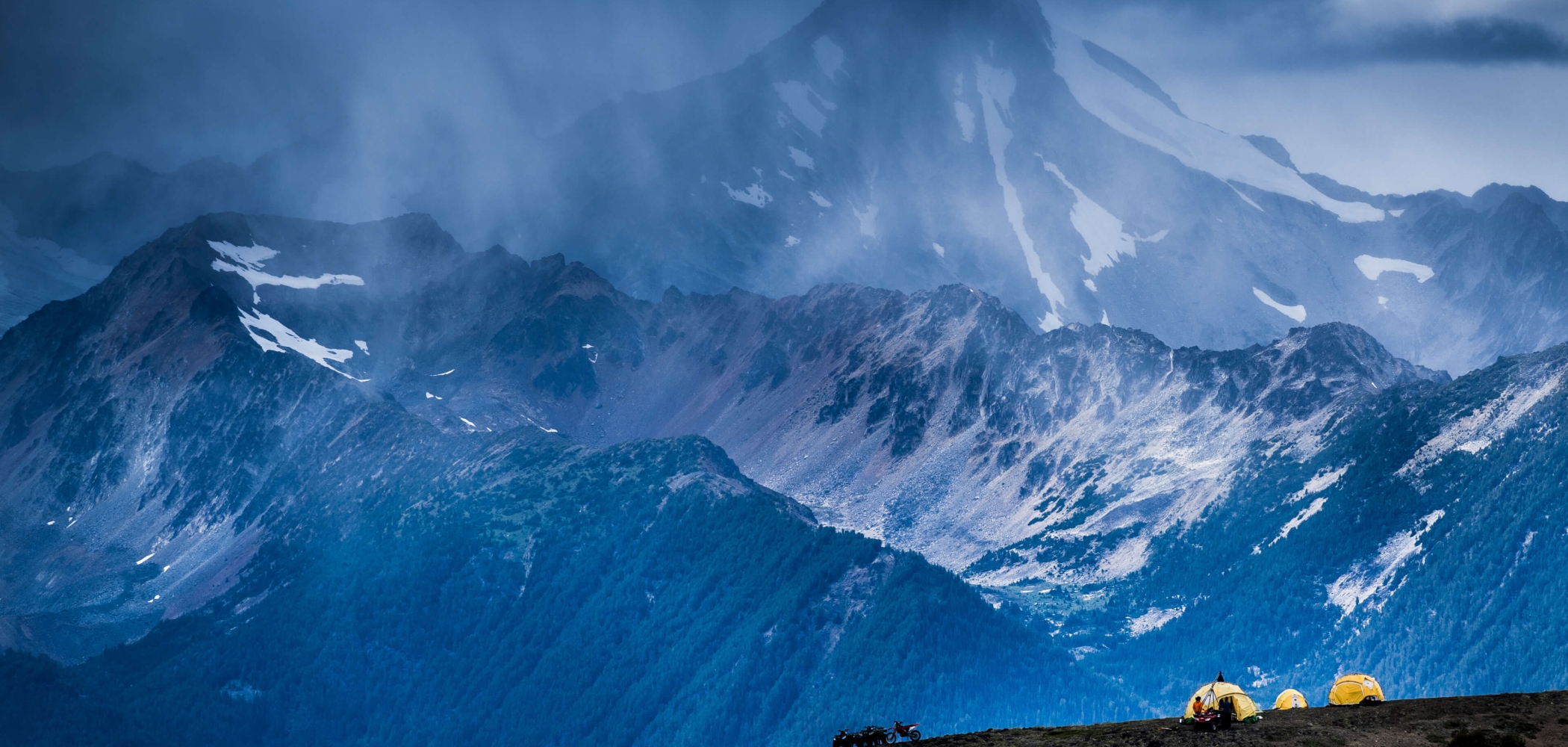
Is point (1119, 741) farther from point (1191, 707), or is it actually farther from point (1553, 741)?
point (1553, 741)

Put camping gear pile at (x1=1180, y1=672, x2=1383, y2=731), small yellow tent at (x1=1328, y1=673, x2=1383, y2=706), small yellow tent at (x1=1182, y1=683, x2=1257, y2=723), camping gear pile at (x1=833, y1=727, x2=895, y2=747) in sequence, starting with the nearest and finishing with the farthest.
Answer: camping gear pile at (x1=1180, y1=672, x2=1383, y2=731)
small yellow tent at (x1=1182, y1=683, x2=1257, y2=723)
camping gear pile at (x1=833, y1=727, x2=895, y2=747)
small yellow tent at (x1=1328, y1=673, x2=1383, y2=706)

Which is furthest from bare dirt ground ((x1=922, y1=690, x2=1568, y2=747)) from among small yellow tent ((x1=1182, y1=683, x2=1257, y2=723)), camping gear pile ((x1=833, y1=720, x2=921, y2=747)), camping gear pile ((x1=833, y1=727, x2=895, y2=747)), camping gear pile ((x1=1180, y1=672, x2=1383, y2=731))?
camping gear pile ((x1=833, y1=727, x2=895, y2=747))

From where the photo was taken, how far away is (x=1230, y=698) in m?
124

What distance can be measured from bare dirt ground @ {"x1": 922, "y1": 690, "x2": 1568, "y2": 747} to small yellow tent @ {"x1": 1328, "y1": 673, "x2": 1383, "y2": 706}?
11.7ft

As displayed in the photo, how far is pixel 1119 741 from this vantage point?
122 metres

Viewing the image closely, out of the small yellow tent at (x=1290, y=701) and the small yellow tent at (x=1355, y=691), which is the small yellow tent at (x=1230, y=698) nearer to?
the small yellow tent at (x=1290, y=701)

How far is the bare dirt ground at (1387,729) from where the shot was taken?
112562 mm

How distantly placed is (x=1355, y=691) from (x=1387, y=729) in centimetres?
1509

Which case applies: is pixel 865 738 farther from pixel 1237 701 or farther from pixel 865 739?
pixel 1237 701

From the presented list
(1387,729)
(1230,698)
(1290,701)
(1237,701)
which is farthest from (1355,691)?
(1387,729)

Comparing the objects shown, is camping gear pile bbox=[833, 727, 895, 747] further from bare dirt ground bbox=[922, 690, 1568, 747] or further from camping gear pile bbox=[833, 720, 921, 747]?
bare dirt ground bbox=[922, 690, 1568, 747]

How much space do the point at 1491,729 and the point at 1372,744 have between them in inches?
320

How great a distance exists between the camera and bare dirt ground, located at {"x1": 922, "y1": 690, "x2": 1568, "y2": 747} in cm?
11256

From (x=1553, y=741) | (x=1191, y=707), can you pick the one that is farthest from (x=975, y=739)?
(x=1553, y=741)
